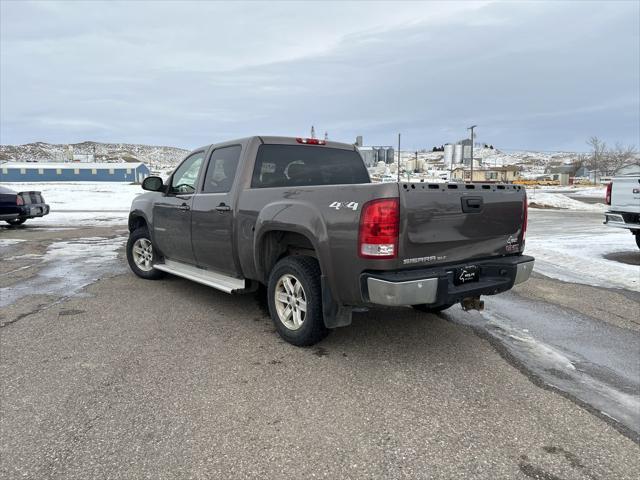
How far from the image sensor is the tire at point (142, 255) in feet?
23.4

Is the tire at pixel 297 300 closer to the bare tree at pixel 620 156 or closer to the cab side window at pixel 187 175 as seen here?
the cab side window at pixel 187 175

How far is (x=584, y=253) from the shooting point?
9969 mm

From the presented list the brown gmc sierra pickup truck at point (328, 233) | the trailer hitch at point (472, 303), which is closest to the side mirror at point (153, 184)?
the brown gmc sierra pickup truck at point (328, 233)

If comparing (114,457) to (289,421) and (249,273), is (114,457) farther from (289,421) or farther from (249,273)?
(249,273)

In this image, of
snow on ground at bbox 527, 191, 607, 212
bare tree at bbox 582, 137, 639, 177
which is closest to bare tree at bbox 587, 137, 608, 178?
bare tree at bbox 582, 137, 639, 177

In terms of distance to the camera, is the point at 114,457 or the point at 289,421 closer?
the point at 114,457

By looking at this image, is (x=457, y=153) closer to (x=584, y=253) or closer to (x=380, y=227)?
(x=584, y=253)

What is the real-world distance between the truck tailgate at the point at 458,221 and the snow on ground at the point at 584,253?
12.4ft

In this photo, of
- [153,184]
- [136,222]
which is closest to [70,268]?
[136,222]

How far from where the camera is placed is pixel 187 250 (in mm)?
5949

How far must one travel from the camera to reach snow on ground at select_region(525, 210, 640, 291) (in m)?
7.67

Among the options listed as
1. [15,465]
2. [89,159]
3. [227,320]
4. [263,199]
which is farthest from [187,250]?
[89,159]

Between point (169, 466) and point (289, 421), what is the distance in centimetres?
79

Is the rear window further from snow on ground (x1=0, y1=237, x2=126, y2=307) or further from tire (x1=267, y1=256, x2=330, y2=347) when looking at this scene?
snow on ground (x1=0, y1=237, x2=126, y2=307)
